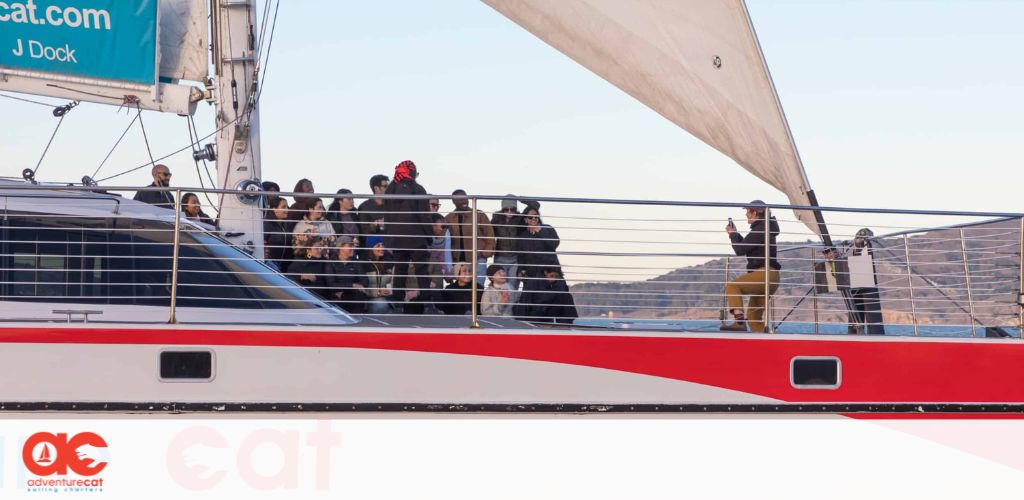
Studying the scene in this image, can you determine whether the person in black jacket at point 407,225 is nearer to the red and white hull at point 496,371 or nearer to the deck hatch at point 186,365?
the red and white hull at point 496,371

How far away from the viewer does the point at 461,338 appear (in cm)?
688

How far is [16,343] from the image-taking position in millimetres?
6594

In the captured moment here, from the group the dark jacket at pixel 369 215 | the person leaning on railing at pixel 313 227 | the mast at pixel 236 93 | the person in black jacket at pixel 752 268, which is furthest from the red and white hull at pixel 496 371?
the mast at pixel 236 93

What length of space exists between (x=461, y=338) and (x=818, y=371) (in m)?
2.20

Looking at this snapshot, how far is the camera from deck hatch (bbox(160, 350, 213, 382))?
21.9ft

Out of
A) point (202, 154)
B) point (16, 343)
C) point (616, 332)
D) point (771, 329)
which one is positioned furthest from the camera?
point (202, 154)

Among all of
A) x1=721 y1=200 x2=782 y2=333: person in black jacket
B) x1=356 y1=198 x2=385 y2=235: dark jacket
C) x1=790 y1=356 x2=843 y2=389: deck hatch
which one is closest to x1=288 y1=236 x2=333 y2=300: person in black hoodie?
x1=356 y1=198 x2=385 y2=235: dark jacket

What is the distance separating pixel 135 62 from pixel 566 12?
3341 mm

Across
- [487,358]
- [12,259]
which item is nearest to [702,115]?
[487,358]

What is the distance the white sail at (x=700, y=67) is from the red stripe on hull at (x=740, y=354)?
1083 millimetres

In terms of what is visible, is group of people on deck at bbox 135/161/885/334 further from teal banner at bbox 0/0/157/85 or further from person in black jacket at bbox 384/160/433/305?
teal banner at bbox 0/0/157/85
